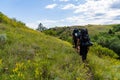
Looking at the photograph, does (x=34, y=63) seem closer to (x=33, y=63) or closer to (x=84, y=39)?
(x=33, y=63)

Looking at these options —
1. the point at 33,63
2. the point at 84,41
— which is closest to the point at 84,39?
the point at 84,41

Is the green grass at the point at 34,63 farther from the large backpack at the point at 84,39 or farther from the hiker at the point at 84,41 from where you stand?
the large backpack at the point at 84,39

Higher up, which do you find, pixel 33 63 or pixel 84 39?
pixel 84 39

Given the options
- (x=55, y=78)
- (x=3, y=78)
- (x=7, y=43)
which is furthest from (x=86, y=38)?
(x=3, y=78)

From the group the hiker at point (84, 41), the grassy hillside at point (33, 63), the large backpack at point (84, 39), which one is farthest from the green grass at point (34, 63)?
the large backpack at point (84, 39)

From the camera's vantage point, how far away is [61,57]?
14875mm

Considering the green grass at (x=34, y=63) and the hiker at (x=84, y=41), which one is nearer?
the green grass at (x=34, y=63)

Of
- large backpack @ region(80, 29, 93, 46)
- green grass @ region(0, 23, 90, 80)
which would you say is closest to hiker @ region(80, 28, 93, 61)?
large backpack @ region(80, 29, 93, 46)

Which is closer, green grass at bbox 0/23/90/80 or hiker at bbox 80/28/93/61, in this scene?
green grass at bbox 0/23/90/80

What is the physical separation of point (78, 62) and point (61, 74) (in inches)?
128

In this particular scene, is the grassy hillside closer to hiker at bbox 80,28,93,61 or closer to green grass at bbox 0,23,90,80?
green grass at bbox 0,23,90,80

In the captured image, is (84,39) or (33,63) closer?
(33,63)

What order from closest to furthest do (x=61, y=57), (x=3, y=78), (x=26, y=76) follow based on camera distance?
1. (x=3, y=78)
2. (x=26, y=76)
3. (x=61, y=57)

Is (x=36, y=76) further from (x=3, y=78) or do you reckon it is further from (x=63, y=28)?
(x=63, y=28)
